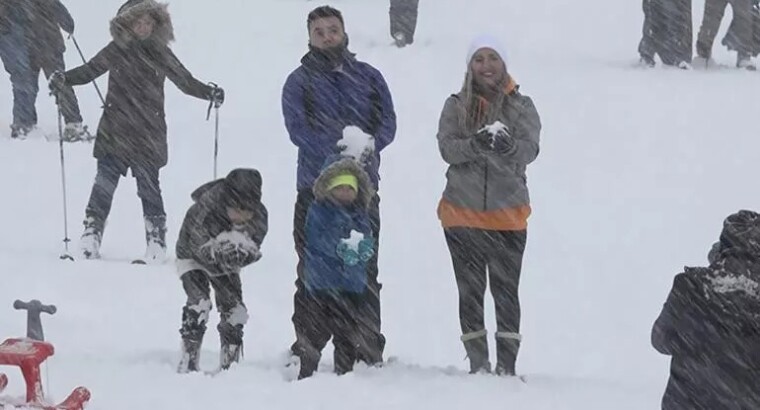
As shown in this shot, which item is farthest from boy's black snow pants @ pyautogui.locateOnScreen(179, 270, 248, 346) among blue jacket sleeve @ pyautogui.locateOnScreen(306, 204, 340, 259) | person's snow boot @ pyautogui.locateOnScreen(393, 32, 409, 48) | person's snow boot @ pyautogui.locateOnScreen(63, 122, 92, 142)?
person's snow boot @ pyautogui.locateOnScreen(393, 32, 409, 48)

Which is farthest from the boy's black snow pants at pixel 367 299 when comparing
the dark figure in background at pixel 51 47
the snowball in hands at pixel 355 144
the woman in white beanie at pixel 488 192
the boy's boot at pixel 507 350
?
the dark figure in background at pixel 51 47

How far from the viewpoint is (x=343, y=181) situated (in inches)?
258

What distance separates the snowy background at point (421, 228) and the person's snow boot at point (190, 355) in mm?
116

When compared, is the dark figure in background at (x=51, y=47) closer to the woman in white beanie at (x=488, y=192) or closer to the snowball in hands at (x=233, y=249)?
the snowball in hands at (x=233, y=249)

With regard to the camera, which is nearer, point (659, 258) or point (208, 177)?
point (659, 258)

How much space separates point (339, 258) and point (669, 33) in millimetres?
10004

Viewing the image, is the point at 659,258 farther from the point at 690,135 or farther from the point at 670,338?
the point at 670,338

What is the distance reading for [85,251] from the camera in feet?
30.0

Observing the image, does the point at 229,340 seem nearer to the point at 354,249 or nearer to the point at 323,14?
the point at 354,249

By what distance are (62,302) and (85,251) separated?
3.33ft

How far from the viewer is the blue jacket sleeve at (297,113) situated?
22.9ft

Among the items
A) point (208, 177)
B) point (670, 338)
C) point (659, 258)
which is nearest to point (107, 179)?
point (208, 177)

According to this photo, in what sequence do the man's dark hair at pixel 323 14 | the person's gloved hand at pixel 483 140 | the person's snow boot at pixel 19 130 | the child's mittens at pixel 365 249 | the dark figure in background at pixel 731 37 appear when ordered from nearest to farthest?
the person's gloved hand at pixel 483 140 → the child's mittens at pixel 365 249 → the man's dark hair at pixel 323 14 → the person's snow boot at pixel 19 130 → the dark figure in background at pixel 731 37

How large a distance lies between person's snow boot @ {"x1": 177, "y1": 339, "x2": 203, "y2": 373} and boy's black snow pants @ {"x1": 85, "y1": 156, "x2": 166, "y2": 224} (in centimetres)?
256
